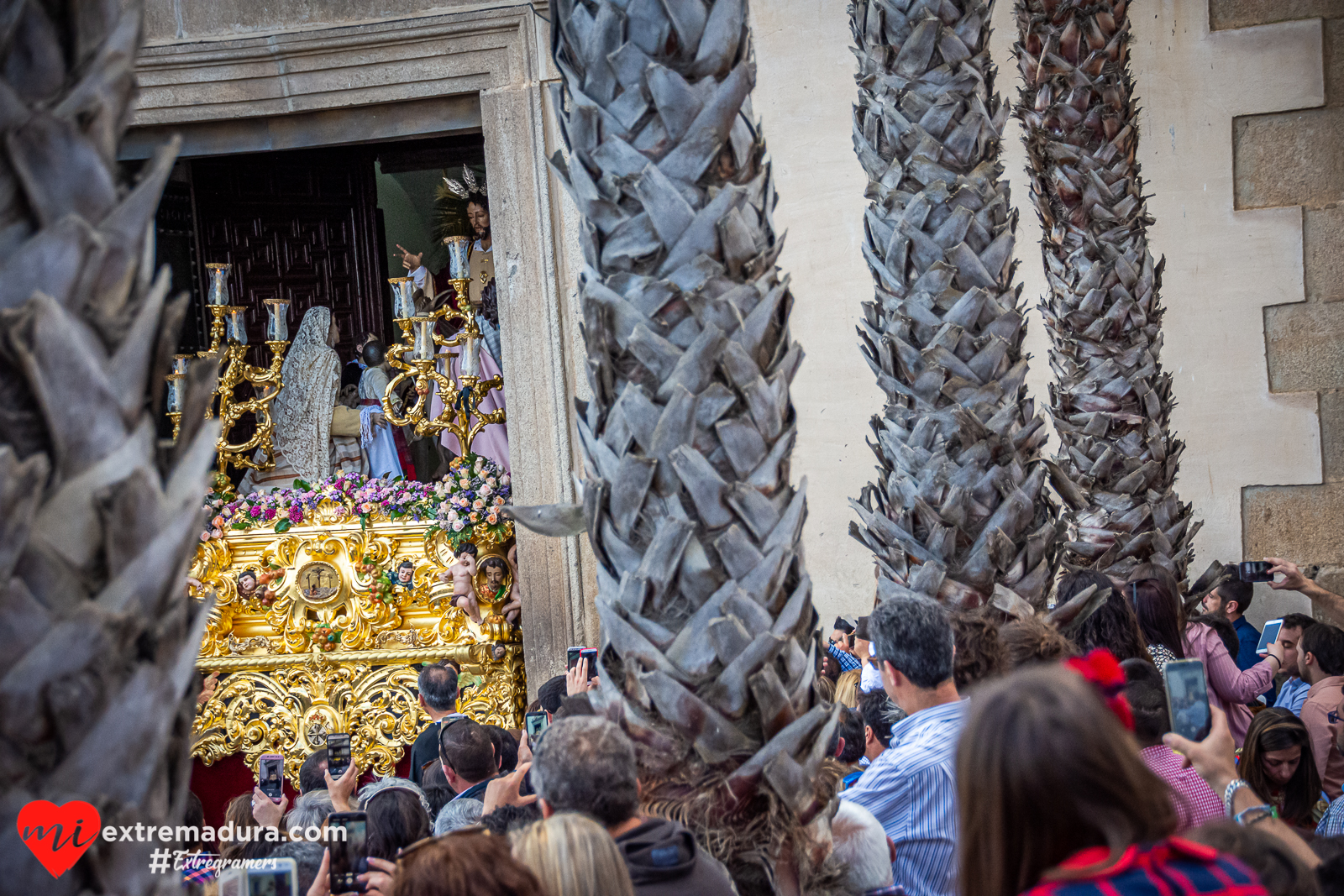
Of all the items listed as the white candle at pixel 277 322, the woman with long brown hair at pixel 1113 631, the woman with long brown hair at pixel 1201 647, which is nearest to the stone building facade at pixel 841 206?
the white candle at pixel 277 322

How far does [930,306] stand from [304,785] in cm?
268

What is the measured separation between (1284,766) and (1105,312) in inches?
102

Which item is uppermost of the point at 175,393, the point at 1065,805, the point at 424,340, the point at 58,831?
the point at 424,340

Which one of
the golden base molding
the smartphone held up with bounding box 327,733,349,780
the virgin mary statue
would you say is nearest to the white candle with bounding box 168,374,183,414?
the virgin mary statue

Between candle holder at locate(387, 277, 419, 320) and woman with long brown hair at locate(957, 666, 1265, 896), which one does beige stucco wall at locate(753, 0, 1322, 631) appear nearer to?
candle holder at locate(387, 277, 419, 320)

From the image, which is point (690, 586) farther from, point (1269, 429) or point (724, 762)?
point (1269, 429)

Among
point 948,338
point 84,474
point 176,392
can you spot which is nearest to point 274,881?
point 84,474

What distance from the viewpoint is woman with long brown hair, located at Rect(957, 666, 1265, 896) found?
1.27 m

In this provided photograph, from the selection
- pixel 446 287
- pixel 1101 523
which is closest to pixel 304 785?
pixel 1101 523

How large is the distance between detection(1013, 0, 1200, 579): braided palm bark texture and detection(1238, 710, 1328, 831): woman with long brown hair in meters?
1.95

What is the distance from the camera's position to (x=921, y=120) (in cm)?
366

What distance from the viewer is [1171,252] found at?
680 centimetres

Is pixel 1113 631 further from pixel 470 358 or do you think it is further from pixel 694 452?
pixel 470 358

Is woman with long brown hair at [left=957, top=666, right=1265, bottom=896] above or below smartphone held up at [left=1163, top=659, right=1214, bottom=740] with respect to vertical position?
above
